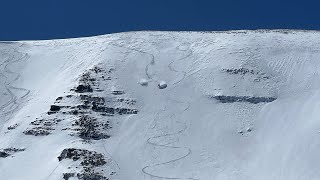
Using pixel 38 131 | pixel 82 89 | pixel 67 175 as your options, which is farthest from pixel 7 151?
pixel 82 89

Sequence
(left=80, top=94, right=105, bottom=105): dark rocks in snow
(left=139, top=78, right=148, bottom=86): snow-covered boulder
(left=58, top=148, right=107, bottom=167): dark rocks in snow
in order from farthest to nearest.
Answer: (left=139, top=78, right=148, bottom=86): snow-covered boulder → (left=80, top=94, right=105, bottom=105): dark rocks in snow → (left=58, top=148, right=107, bottom=167): dark rocks in snow

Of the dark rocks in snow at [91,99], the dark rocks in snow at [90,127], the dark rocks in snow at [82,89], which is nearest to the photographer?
the dark rocks in snow at [90,127]

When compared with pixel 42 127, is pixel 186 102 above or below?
above

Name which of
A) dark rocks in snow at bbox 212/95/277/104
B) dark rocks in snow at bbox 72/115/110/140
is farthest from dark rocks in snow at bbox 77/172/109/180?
dark rocks in snow at bbox 212/95/277/104

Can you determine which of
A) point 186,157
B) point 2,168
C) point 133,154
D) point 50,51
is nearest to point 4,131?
point 2,168

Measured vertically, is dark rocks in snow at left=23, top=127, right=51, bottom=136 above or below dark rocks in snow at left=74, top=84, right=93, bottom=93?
below

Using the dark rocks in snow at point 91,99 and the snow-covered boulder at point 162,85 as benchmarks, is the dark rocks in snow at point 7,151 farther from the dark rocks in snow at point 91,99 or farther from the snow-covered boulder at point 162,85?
the snow-covered boulder at point 162,85

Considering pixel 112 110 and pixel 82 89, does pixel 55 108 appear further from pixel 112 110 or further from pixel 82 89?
pixel 112 110

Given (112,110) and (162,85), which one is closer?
(112,110)

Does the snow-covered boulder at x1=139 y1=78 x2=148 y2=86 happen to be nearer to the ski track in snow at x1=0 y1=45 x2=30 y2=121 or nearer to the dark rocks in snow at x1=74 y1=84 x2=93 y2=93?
the dark rocks in snow at x1=74 y1=84 x2=93 y2=93

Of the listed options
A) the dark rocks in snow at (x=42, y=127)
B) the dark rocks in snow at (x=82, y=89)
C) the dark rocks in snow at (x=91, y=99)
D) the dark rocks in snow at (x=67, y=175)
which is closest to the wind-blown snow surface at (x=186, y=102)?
the dark rocks in snow at (x=67, y=175)
